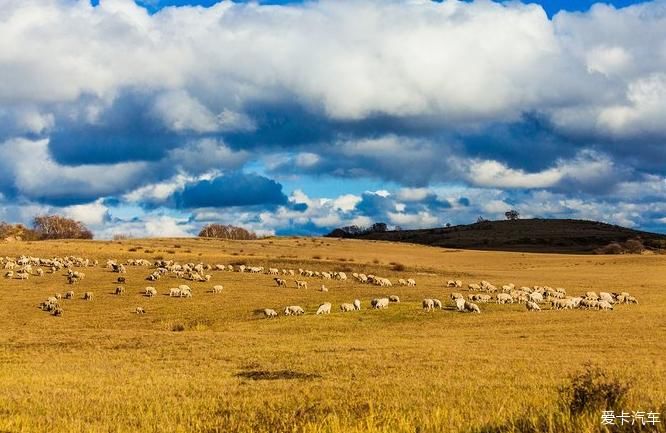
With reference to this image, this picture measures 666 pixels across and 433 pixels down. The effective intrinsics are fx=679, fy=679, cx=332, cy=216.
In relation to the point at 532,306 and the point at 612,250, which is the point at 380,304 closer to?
the point at 532,306

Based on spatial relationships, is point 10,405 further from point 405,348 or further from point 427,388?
point 405,348

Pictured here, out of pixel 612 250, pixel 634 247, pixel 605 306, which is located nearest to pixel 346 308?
pixel 605 306

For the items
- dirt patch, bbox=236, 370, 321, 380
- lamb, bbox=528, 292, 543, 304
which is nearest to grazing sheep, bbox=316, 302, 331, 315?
lamb, bbox=528, 292, 543, 304

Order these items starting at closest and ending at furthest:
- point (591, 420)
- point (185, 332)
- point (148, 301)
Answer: point (591, 420) → point (185, 332) → point (148, 301)

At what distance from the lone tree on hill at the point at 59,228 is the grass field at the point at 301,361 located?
104 metres

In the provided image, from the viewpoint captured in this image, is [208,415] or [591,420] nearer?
[591,420]

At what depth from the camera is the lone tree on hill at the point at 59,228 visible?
148 m

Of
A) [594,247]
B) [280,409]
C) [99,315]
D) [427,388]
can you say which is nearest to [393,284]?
[99,315]

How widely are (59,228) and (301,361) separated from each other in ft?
473

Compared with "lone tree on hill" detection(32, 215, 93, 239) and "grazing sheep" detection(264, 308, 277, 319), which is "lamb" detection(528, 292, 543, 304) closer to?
"grazing sheep" detection(264, 308, 277, 319)

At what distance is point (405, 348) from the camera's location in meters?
24.9

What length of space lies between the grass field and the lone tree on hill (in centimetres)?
10431

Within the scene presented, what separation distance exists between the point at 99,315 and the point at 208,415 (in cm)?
2780

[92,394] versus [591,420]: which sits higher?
[591,420]
